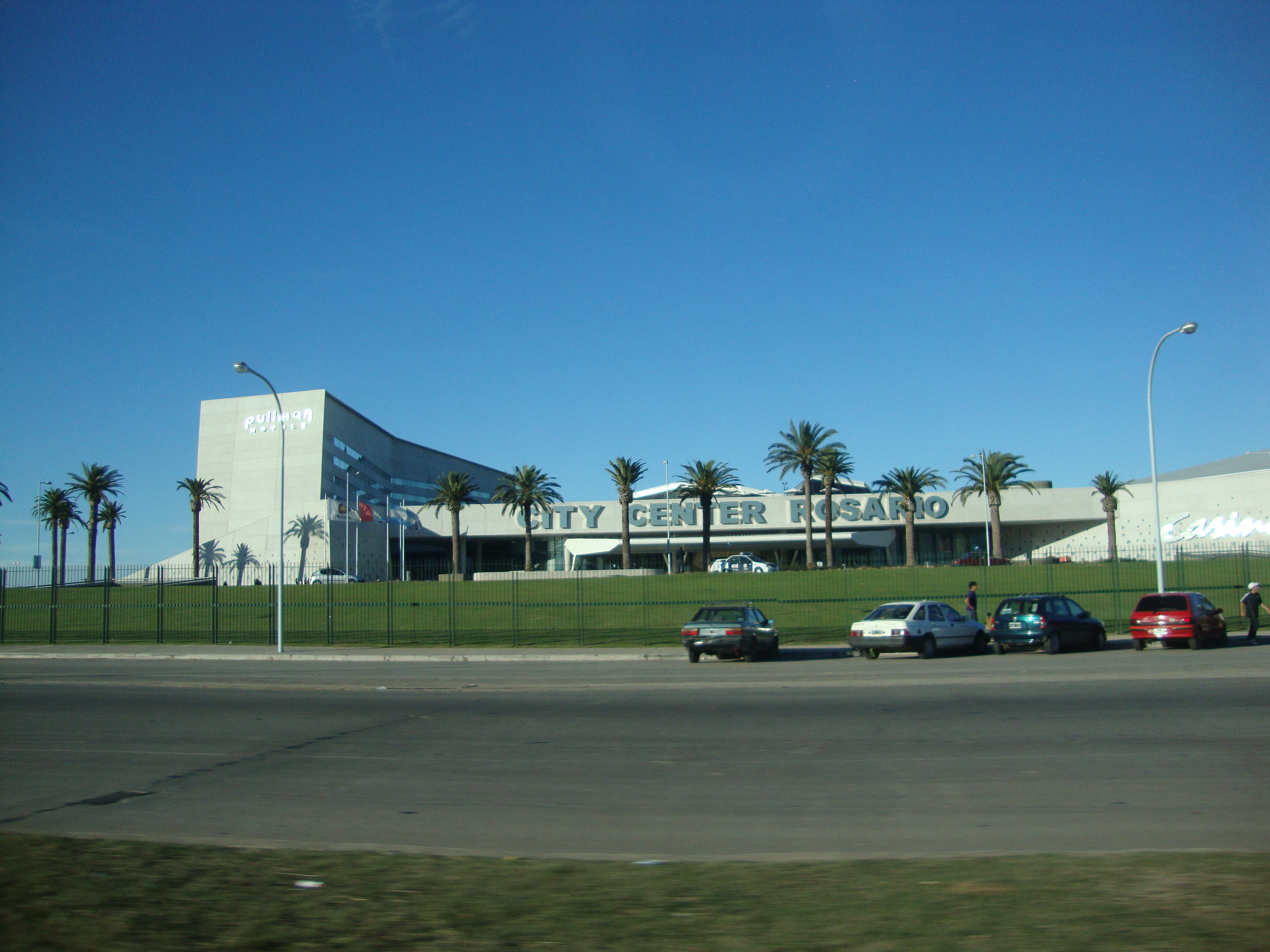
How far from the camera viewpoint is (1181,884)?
5.14 metres

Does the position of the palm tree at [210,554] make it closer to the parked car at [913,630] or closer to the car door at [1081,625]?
the parked car at [913,630]

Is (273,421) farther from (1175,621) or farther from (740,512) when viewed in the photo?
(1175,621)

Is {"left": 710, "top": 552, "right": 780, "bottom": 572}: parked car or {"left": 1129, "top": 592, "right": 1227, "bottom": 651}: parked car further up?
{"left": 710, "top": 552, "right": 780, "bottom": 572}: parked car

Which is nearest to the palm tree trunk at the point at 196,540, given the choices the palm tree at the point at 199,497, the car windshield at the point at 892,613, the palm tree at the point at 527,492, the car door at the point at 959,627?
the palm tree at the point at 199,497

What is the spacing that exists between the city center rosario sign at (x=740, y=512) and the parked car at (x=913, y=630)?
207 feet

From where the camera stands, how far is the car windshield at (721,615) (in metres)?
24.7

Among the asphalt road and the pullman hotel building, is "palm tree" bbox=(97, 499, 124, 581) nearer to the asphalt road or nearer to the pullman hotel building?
the pullman hotel building

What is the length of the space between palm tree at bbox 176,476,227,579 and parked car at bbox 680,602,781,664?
65.0 m

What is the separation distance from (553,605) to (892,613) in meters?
13.0

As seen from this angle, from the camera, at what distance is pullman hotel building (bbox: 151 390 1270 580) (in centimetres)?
8412

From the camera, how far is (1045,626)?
25062mm

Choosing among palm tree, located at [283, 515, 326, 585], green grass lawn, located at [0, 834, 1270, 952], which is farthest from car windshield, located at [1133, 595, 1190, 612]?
palm tree, located at [283, 515, 326, 585]

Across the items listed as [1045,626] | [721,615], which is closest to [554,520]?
[721,615]

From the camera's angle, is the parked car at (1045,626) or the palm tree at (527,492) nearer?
the parked car at (1045,626)
